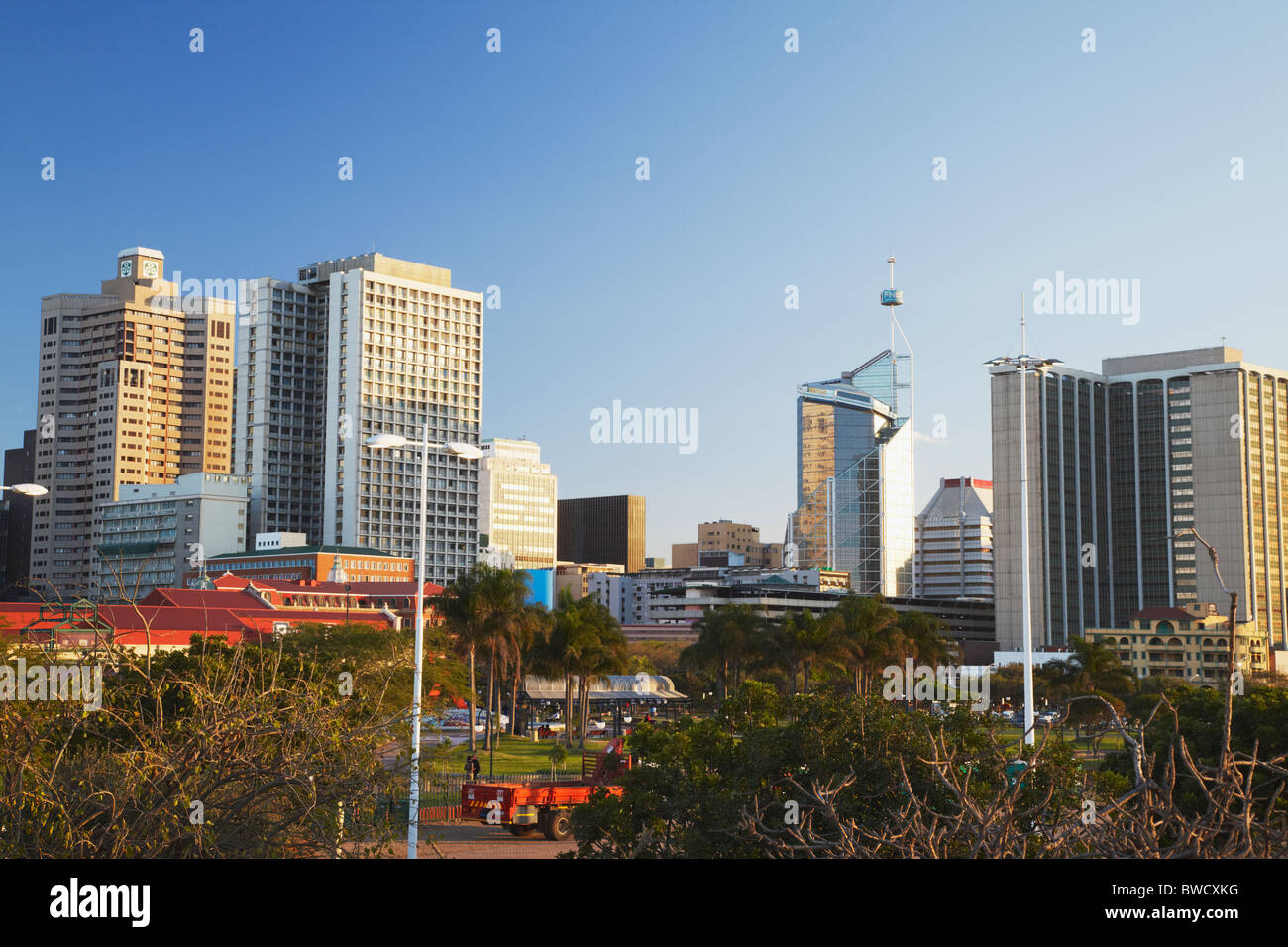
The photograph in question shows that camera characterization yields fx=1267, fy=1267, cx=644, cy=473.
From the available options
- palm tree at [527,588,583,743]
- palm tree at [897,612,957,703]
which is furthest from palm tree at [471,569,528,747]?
palm tree at [897,612,957,703]

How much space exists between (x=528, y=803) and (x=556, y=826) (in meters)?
1.04

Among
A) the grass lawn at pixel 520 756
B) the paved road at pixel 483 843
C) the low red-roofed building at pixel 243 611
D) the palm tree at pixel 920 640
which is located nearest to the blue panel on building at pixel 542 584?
the low red-roofed building at pixel 243 611

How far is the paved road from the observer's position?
31.1m

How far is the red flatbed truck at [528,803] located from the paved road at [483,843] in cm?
40

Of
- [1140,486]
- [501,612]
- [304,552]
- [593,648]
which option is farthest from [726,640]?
[1140,486]

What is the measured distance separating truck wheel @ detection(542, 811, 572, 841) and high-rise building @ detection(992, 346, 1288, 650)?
485ft

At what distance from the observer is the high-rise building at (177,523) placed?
18475cm

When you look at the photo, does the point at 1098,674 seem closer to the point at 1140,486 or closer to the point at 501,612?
the point at 501,612

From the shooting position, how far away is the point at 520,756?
66312mm

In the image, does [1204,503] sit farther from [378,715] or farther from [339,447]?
[378,715]

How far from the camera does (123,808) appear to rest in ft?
35.1

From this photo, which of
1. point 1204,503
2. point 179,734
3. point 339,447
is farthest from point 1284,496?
point 179,734

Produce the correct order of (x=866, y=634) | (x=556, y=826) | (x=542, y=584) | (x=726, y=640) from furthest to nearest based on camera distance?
(x=542, y=584) < (x=726, y=640) < (x=866, y=634) < (x=556, y=826)
